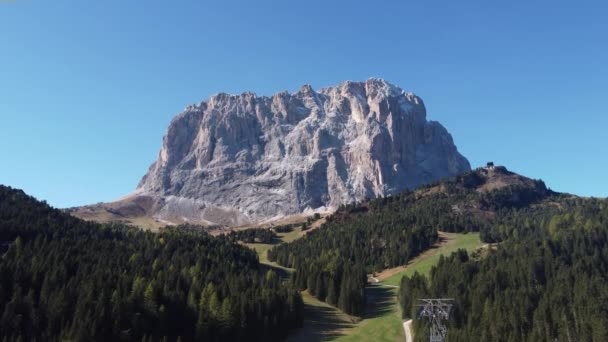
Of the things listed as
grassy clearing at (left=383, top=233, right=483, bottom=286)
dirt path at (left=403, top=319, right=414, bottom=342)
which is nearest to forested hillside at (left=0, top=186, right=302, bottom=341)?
dirt path at (left=403, top=319, right=414, bottom=342)

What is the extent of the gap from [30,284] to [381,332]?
66802 mm

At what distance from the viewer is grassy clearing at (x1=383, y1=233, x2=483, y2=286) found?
153m

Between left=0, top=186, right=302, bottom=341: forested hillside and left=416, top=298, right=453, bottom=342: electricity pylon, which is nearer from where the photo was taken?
left=0, top=186, right=302, bottom=341: forested hillside

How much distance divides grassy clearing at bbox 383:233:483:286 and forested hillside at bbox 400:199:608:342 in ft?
Answer: 42.7

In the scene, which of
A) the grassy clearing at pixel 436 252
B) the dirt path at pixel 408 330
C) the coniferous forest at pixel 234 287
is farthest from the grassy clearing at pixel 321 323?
the grassy clearing at pixel 436 252

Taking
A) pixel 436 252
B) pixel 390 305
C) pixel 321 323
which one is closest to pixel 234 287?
pixel 321 323

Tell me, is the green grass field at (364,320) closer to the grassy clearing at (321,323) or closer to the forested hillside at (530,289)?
the grassy clearing at (321,323)

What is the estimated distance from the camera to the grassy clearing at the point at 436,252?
501ft

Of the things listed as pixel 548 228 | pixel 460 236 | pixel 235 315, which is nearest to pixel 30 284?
pixel 235 315

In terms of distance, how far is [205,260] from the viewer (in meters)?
137

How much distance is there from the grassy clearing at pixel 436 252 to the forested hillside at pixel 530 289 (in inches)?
512

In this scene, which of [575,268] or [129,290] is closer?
[129,290]

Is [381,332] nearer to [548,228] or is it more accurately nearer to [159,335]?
[159,335]

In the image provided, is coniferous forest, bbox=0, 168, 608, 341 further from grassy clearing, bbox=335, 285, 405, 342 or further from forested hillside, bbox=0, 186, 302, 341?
grassy clearing, bbox=335, 285, 405, 342
